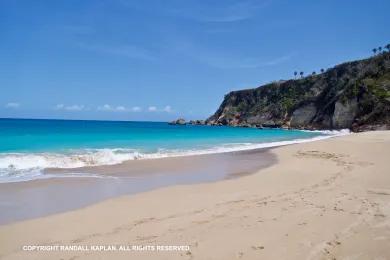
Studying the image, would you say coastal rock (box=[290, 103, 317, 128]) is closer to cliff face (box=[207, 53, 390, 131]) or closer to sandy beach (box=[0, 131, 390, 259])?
cliff face (box=[207, 53, 390, 131])

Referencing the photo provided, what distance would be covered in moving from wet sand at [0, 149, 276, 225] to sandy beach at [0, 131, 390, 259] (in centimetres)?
72

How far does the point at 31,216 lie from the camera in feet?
22.0

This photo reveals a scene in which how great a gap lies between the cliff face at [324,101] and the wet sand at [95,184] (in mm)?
45562

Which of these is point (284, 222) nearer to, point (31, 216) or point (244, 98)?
point (31, 216)

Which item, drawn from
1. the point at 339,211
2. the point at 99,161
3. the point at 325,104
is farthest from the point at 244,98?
the point at 339,211

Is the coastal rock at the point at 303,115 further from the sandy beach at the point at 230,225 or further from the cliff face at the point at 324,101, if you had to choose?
the sandy beach at the point at 230,225

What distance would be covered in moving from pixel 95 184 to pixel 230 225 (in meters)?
5.88

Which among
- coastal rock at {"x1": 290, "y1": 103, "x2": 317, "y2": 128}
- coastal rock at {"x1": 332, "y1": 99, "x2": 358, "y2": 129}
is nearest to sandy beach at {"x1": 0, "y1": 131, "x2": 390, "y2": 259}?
coastal rock at {"x1": 332, "y1": 99, "x2": 358, "y2": 129}

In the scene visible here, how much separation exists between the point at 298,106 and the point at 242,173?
257 feet

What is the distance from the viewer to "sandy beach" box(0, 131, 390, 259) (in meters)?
4.60

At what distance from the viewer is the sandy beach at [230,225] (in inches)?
181

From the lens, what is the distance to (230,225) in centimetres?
568

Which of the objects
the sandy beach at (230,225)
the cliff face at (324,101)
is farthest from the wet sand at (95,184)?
the cliff face at (324,101)

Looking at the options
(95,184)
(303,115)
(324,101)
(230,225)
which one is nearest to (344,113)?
(324,101)
